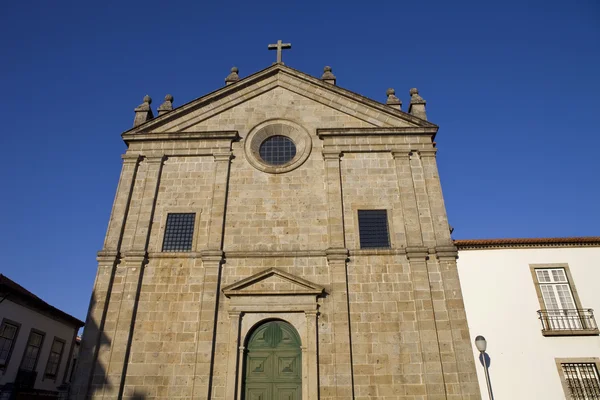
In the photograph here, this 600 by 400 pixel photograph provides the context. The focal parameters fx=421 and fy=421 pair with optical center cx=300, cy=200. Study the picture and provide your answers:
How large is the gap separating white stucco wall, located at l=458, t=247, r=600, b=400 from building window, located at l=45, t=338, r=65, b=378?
18.2 meters

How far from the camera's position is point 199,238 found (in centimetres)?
1365

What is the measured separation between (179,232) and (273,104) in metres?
6.14

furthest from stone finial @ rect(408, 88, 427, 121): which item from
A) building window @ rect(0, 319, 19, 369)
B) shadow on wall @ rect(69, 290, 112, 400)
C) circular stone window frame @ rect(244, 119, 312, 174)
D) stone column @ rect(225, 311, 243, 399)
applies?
building window @ rect(0, 319, 19, 369)

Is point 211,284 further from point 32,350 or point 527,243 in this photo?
point 32,350

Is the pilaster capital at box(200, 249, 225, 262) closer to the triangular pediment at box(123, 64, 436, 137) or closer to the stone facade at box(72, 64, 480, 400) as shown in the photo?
the stone facade at box(72, 64, 480, 400)

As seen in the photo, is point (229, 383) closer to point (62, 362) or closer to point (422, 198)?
point (422, 198)

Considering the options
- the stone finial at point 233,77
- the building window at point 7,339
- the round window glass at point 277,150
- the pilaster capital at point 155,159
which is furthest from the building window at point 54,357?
the stone finial at point 233,77

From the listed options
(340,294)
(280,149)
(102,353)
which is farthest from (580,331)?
(102,353)

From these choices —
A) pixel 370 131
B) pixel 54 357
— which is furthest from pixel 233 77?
pixel 54 357

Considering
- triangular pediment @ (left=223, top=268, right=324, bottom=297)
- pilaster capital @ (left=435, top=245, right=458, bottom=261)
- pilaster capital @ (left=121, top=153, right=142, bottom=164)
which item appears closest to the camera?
triangular pediment @ (left=223, top=268, right=324, bottom=297)

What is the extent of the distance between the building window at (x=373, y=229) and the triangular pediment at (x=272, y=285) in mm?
2321

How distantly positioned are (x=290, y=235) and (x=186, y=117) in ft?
20.9

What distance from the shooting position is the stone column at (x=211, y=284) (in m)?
11.6

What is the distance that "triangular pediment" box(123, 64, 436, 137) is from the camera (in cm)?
1577
